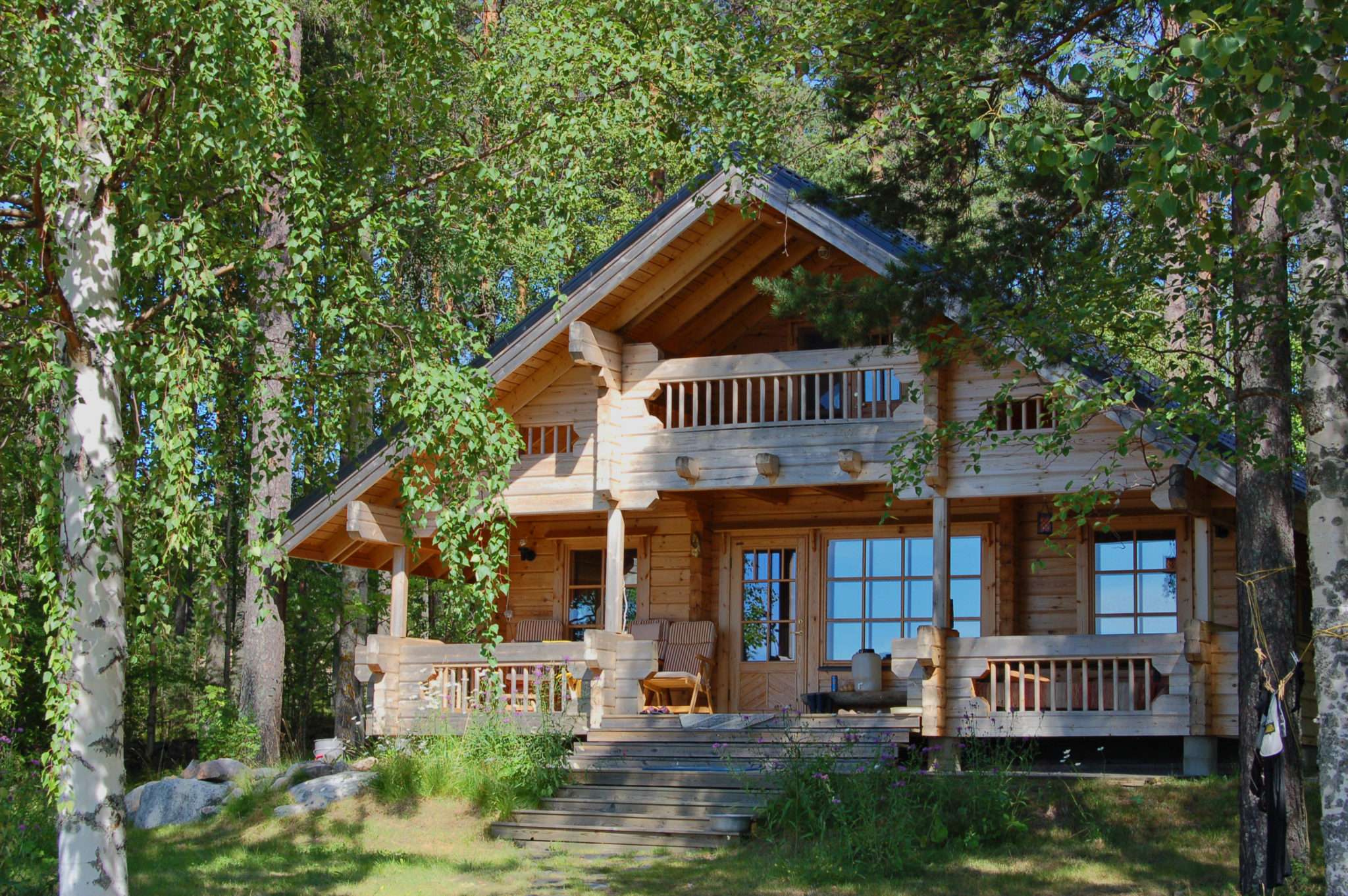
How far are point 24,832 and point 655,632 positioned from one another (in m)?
7.43

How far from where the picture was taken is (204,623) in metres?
25.3

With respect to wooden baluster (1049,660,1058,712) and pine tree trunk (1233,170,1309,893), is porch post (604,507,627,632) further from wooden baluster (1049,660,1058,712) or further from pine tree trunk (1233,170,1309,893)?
pine tree trunk (1233,170,1309,893)

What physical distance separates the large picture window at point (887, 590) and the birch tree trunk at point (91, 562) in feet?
30.2

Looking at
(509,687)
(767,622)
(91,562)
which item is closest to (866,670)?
(767,622)

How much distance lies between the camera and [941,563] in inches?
525

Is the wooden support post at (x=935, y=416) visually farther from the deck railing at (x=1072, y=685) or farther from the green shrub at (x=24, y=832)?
the green shrub at (x=24, y=832)

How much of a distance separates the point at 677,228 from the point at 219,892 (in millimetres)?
7155

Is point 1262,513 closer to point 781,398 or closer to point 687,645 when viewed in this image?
point 781,398

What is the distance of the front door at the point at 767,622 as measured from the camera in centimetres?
1587

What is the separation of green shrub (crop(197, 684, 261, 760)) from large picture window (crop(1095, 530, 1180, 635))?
32.5ft

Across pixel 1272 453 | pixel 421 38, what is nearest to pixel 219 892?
pixel 421 38

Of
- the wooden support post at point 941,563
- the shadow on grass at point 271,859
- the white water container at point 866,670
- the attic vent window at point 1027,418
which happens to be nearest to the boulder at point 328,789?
the shadow on grass at point 271,859

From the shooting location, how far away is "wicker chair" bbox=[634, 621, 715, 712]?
50.2ft

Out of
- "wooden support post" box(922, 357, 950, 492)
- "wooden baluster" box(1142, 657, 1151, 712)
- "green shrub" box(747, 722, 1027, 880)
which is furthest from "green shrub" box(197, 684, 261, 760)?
"wooden baluster" box(1142, 657, 1151, 712)
